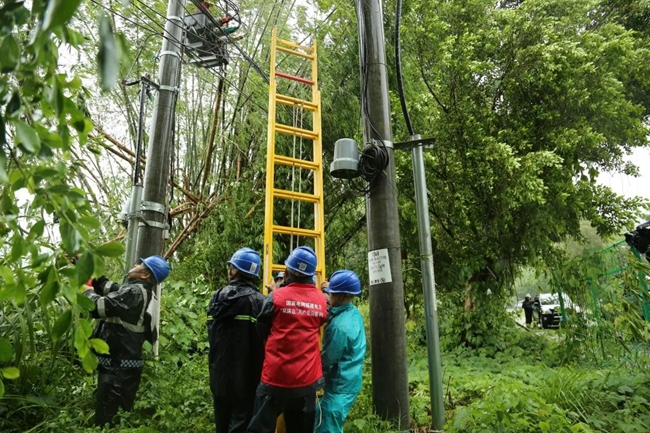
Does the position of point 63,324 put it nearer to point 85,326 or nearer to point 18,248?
point 85,326

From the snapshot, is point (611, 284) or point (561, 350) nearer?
point (611, 284)

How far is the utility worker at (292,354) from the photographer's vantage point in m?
3.16

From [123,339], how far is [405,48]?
7.21 meters

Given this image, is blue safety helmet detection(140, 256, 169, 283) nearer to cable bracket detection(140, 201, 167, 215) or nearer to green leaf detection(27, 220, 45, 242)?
cable bracket detection(140, 201, 167, 215)

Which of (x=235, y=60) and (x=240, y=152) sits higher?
(x=235, y=60)

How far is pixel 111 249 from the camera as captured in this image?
3.19 ft

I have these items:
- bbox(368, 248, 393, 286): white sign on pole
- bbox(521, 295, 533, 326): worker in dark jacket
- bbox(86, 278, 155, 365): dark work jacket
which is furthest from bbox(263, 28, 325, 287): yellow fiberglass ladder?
bbox(521, 295, 533, 326): worker in dark jacket

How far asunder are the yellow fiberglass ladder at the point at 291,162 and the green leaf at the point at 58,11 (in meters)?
3.27

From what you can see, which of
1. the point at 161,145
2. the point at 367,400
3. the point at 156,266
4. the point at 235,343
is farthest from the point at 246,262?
the point at 367,400

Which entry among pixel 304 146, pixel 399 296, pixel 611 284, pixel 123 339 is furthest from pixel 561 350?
pixel 123 339

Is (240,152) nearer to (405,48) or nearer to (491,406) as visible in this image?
(405,48)

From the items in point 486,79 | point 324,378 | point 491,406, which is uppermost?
point 486,79

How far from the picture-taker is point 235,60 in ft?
25.5

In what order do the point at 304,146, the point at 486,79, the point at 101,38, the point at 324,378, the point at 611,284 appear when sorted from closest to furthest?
the point at 101,38
the point at 324,378
the point at 611,284
the point at 304,146
the point at 486,79
